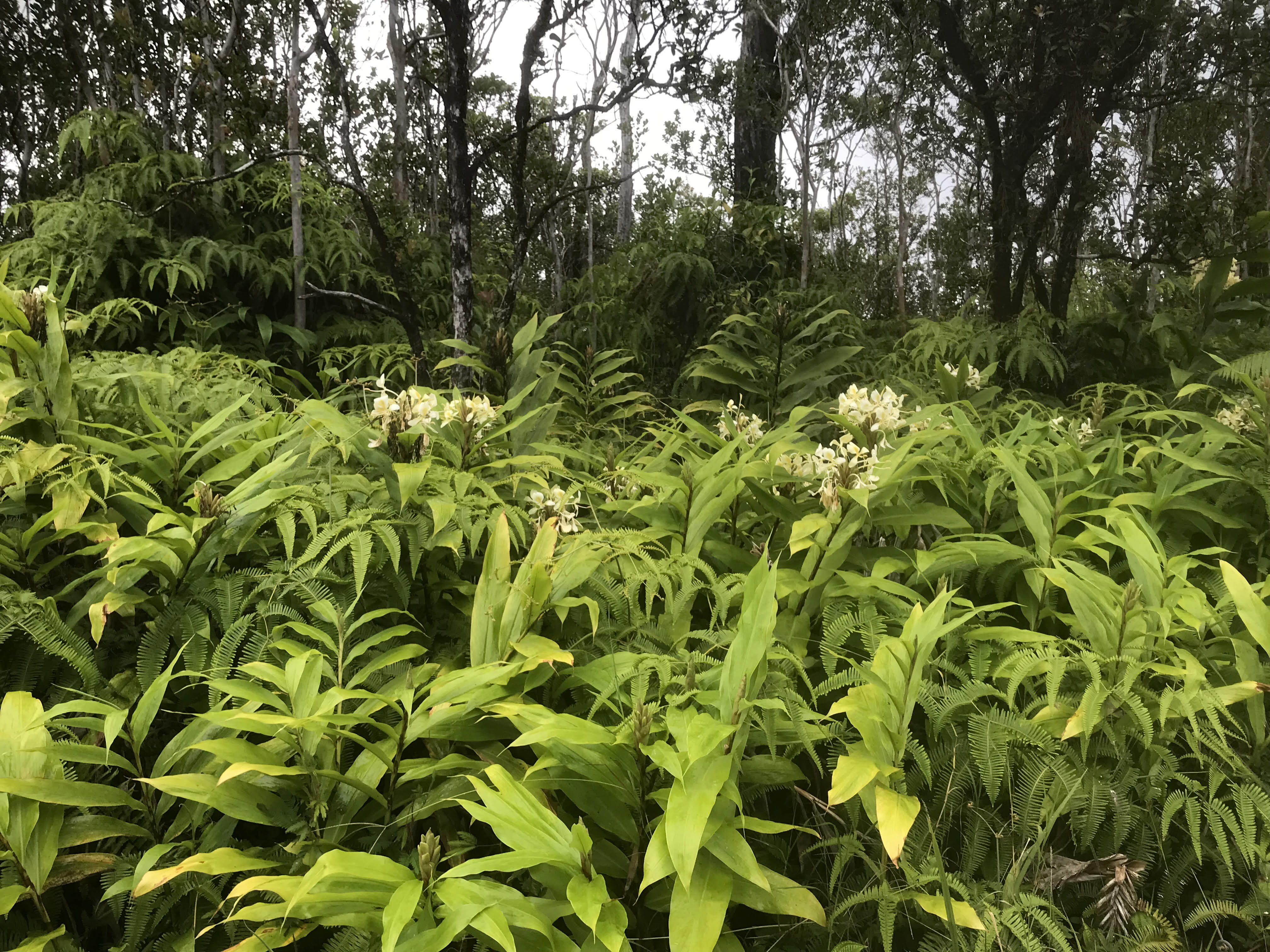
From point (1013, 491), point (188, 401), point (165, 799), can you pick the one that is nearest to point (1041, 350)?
point (1013, 491)

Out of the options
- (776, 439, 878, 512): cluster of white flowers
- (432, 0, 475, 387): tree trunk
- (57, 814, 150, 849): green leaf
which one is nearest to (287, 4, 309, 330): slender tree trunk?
(432, 0, 475, 387): tree trunk

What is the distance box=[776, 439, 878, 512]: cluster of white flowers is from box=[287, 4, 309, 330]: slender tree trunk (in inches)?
140

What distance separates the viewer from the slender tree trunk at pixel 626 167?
34.4 feet

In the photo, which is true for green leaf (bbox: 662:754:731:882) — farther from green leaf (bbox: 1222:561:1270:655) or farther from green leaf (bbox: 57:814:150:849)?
green leaf (bbox: 1222:561:1270:655)

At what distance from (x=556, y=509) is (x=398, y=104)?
863cm

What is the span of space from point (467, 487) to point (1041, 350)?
3.61m

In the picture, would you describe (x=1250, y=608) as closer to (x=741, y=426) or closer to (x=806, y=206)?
(x=741, y=426)

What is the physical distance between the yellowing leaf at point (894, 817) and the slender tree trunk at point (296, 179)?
4163 millimetres

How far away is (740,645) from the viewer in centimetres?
111

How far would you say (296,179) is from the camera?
4.19 metres

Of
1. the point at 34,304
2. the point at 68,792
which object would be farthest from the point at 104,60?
the point at 68,792

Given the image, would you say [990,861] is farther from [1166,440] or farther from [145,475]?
[145,475]

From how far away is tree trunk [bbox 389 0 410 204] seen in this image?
26.0 ft

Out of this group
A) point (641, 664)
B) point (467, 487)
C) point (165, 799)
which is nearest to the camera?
point (165, 799)
